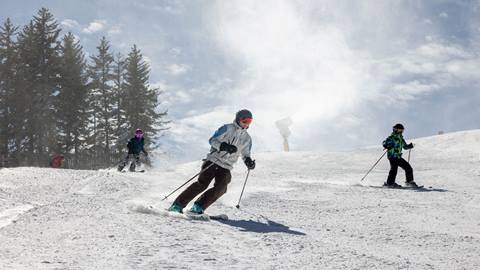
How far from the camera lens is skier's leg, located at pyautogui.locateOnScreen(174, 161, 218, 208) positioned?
732cm

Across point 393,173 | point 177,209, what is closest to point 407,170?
point 393,173

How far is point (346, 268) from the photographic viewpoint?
4.03 meters

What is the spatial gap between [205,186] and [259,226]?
4.76ft

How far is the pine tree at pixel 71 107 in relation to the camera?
38531mm

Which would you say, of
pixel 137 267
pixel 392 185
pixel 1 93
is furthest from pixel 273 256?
pixel 1 93

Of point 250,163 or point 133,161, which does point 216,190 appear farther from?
point 133,161

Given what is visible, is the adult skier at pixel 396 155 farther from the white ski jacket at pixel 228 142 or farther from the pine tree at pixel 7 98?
the pine tree at pixel 7 98

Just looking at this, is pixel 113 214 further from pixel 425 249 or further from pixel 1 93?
pixel 1 93

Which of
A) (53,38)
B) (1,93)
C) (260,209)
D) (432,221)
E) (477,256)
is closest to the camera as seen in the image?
(477,256)

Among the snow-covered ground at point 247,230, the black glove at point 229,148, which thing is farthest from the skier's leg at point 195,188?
the snow-covered ground at point 247,230

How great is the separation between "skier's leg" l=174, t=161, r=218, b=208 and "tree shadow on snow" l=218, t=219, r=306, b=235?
82 centimetres

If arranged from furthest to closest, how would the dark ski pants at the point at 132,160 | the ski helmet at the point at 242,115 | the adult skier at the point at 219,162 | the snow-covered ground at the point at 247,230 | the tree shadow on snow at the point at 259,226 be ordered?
the dark ski pants at the point at 132,160 → the ski helmet at the point at 242,115 → the adult skier at the point at 219,162 → the tree shadow on snow at the point at 259,226 → the snow-covered ground at the point at 247,230

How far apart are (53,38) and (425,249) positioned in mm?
39520

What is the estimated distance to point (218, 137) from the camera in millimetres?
7449
